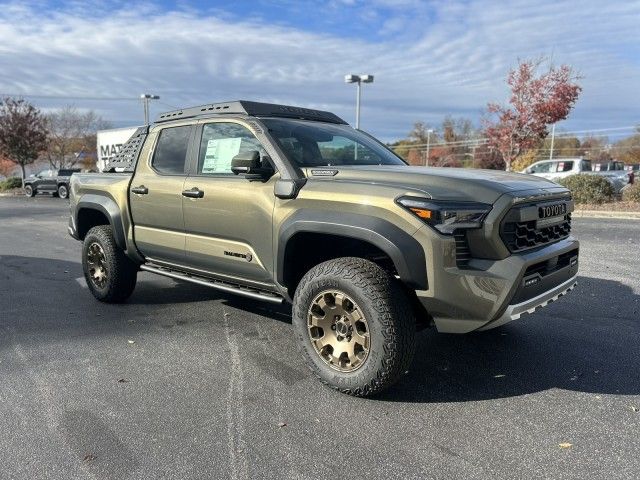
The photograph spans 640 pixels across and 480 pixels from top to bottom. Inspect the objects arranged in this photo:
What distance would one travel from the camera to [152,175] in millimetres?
4969

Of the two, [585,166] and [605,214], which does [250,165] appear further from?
[585,166]

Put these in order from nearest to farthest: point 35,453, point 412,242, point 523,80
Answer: point 35,453 < point 412,242 < point 523,80

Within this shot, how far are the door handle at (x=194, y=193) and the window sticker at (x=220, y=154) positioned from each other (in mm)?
200

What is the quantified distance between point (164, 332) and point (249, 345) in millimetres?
898

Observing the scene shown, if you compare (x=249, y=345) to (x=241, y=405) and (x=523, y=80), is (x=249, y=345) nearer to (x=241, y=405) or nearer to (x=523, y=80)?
(x=241, y=405)

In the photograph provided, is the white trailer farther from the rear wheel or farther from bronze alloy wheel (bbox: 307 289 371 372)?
bronze alloy wheel (bbox: 307 289 371 372)

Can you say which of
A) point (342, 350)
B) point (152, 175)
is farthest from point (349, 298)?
point (152, 175)

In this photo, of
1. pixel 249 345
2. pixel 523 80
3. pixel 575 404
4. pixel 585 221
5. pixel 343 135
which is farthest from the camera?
pixel 523 80

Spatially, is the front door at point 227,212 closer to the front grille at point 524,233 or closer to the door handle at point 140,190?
the door handle at point 140,190

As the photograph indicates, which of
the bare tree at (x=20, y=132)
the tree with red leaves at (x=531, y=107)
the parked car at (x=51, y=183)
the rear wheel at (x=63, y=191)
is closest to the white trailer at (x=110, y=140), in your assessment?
the parked car at (x=51, y=183)

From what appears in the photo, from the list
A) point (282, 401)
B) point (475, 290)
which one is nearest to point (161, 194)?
point (282, 401)

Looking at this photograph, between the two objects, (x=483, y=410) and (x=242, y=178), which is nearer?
(x=483, y=410)

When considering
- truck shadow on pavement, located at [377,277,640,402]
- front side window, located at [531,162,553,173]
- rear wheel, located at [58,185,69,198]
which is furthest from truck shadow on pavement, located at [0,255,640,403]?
rear wheel, located at [58,185,69,198]

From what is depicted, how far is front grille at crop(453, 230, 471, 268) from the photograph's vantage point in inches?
121
